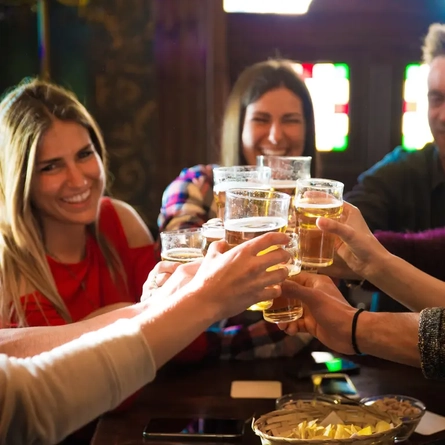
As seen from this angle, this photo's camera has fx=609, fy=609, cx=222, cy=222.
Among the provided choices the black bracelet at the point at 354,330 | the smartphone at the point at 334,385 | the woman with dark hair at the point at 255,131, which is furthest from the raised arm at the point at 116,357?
the woman with dark hair at the point at 255,131

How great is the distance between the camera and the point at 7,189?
171cm

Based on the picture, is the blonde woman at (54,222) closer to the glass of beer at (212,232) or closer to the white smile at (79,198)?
the white smile at (79,198)

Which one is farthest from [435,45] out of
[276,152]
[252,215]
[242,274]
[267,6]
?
[267,6]

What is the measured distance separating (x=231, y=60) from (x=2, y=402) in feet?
10.9

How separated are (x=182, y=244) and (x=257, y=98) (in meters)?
1.06

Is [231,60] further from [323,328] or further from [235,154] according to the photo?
[323,328]

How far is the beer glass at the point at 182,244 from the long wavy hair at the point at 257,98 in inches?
38.5

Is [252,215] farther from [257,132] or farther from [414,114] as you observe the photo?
[414,114]

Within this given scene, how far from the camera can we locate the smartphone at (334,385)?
138cm

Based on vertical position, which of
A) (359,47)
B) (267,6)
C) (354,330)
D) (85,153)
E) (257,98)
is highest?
(267,6)

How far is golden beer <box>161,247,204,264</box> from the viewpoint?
1.16 meters

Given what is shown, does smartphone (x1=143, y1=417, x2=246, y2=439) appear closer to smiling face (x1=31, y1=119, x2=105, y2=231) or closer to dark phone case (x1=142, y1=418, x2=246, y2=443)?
dark phone case (x1=142, y1=418, x2=246, y2=443)

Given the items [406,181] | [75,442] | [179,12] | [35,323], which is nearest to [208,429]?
[75,442]

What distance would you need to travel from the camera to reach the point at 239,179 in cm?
118
